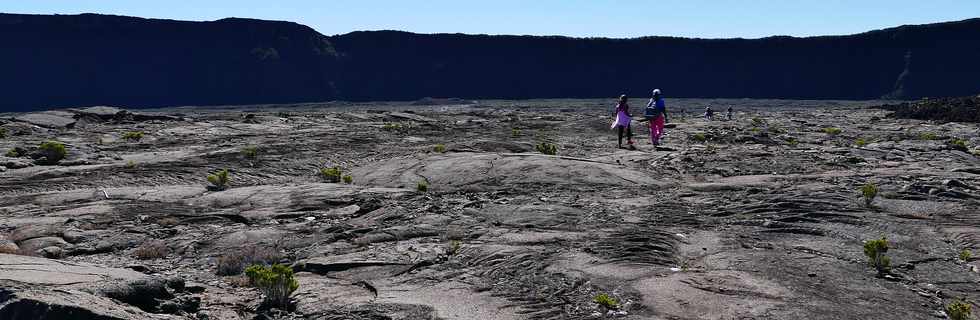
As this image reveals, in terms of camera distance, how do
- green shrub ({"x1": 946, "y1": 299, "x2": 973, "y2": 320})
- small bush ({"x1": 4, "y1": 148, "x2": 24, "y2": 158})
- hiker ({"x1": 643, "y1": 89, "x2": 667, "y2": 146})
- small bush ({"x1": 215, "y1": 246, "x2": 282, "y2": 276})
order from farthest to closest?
Answer: hiker ({"x1": 643, "y1": 89, "x2": 667, "y2": 146}) < small bush ({"x1": 4, "y1": 148, "x2": 24, "y2": 158}) < small bush ({"x1": 215, "y1": 246, "x2": 282, "y2": 276}) < green shrub ({"x1": 946, "y1": 299, "x2": 973, "y2": 320})

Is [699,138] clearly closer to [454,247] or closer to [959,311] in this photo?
[454,247]

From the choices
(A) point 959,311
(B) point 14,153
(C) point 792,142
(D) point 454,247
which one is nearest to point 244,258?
(D) point 454,247

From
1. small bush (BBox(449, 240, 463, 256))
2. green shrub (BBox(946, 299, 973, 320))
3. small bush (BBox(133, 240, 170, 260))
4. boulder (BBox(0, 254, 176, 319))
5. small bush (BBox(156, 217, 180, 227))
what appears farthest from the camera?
small bush (BBox(156, 217, 180, 227))

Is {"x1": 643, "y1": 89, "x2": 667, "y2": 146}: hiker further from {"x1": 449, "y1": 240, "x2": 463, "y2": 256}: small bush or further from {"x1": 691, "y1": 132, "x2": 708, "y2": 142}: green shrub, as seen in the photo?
{"x1": 449, "y1": 240, "x2": 463, "y2": 256}: small bush

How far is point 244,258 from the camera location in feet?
34.3

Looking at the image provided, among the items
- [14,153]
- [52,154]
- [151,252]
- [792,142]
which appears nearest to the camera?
[151,252]

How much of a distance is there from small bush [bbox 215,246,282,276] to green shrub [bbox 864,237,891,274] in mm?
7824

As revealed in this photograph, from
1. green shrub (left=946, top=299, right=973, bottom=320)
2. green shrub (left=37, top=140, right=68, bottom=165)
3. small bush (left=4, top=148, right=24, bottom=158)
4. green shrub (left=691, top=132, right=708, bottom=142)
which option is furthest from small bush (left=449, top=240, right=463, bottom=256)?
green shrub (left=691, top=132, right=708, bottom=142)

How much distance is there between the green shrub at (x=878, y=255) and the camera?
30.7 feet

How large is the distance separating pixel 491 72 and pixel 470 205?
141 m

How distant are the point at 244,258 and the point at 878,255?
830cm

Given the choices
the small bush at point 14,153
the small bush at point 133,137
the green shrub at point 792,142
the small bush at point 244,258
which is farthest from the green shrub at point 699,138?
A: the small bush at point 14,153

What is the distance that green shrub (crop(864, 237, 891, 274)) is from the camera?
9344 mm

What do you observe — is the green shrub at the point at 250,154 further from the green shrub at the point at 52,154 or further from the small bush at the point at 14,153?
the small bush at the point at 14,153
